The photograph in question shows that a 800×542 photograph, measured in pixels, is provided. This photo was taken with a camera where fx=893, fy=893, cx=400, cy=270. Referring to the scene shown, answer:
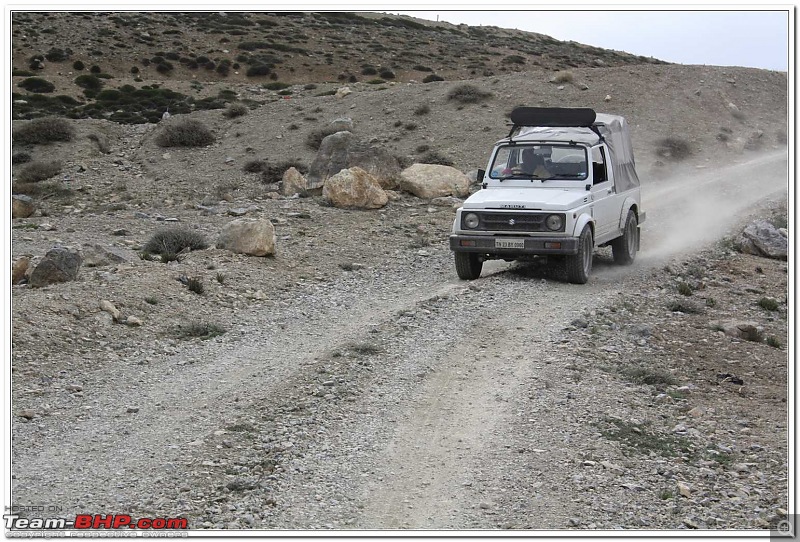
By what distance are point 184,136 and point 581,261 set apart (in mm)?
23626

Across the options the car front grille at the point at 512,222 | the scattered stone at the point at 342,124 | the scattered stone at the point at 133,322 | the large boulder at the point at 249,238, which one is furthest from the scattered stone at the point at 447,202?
the scattered stone at the point at 342,124

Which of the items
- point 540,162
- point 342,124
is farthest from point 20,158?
point 540,162

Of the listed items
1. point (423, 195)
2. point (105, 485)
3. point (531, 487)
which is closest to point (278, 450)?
point (105, 485)

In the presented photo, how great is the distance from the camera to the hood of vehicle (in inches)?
509

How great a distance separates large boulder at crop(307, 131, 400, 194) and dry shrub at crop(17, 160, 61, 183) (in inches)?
415

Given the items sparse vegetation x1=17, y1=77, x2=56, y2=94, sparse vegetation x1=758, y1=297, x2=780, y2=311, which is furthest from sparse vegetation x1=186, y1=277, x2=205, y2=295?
sparse vegetation x1=17, y1=77, x2=56, y2=94

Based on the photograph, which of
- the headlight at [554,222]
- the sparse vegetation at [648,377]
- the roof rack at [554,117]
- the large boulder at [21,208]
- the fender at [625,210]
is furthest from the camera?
the large boulder at [21,208]

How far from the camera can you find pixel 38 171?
2916 centimetres

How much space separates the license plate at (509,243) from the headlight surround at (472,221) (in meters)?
0.40

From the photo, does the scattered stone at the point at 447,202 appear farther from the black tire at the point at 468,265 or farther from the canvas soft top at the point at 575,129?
the black tire at the point at 468,265

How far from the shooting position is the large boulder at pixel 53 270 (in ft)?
41.0

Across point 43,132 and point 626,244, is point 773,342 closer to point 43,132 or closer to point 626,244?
point 626,244

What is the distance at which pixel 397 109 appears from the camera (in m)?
35.5

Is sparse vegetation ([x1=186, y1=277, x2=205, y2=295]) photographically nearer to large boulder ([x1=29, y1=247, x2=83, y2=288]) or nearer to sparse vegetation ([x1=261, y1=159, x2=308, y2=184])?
large boulder ([x1=29, y1=247, x2=83, y2=288])
